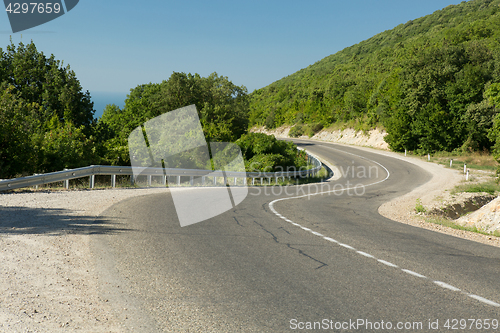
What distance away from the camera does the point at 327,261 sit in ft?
21.5

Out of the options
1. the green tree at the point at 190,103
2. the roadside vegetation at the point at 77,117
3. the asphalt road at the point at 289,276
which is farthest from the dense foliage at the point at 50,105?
the asphalt road at the point at 289,276

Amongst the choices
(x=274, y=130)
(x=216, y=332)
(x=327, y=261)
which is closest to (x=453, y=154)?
(x=327, y=261)

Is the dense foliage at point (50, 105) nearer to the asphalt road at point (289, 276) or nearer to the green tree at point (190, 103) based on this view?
the green tree at point (190, 103)

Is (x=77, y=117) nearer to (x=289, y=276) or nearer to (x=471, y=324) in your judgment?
(x=289, y=276)

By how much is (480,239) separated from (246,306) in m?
8.25

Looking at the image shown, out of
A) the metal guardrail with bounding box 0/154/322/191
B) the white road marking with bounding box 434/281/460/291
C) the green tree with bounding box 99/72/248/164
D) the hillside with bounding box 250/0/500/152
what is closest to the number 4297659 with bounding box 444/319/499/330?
the white road marking with bounding box 434/281/460/291

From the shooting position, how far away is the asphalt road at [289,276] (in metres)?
4.14

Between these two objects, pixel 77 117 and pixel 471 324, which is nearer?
pixel 471 324

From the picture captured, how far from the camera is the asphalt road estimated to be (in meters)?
4.14

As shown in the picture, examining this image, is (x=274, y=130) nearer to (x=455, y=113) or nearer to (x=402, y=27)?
(x=455, y=113)

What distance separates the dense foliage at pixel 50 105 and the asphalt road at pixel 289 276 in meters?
11.8

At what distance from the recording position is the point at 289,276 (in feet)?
18.5

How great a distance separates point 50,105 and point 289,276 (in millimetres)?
33233

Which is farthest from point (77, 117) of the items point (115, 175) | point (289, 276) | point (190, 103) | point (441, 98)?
point (441, 98)
